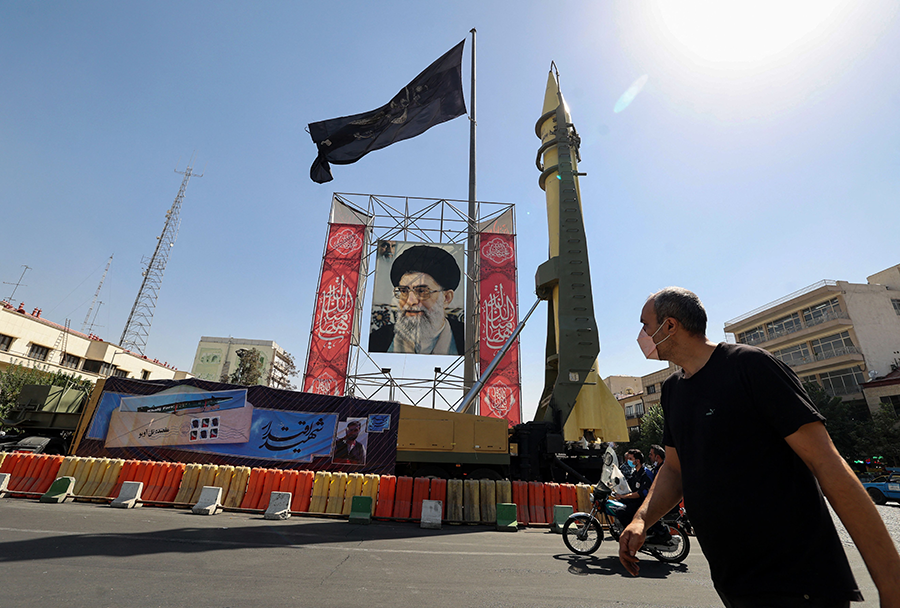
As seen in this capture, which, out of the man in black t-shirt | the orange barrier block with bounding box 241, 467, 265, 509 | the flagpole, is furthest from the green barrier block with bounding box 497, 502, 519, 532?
the flagpole

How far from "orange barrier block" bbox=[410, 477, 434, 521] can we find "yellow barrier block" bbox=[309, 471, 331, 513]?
1820 millimetres

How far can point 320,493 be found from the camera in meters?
9.08

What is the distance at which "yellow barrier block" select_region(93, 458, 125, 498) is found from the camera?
9023 millimetres

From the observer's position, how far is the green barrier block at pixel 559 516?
28.6 feet

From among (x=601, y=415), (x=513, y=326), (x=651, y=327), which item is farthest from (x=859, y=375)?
(x=651, y=327)

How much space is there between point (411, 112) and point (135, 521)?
55.4 feet

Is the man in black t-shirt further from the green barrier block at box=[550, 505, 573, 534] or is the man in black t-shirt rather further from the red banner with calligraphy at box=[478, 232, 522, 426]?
the red banner with calligraphy at box=[478, 232, 522, 426]

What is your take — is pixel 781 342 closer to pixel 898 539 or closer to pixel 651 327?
pixel 898 539

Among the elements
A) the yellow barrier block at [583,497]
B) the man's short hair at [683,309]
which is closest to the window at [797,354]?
the yellow barrier block at [583,497]

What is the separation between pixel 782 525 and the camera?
1480 mm

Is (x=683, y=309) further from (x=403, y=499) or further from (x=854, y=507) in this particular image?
(x=403, y=499)

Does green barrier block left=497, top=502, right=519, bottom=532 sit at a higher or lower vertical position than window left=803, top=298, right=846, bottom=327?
lower

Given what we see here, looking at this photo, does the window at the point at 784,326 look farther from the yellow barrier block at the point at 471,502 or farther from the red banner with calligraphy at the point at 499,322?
the yellow barrier block at the point at 471,502

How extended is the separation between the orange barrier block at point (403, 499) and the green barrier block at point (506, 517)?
6.11 ft
